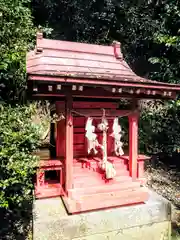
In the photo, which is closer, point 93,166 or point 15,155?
point 15,155

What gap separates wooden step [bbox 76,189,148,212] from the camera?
3.90m

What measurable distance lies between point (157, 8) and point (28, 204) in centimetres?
756

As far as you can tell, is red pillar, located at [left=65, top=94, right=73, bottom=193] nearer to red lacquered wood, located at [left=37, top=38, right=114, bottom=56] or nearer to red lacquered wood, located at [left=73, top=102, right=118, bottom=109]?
red lacquered wood, located at [left=73, top=102, right=118, bottom=109]

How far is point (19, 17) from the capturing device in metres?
4.36

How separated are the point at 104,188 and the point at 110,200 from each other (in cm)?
25

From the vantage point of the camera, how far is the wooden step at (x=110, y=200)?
12.8 feet

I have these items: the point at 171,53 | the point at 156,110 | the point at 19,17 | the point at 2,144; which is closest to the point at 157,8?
the point at 171,53

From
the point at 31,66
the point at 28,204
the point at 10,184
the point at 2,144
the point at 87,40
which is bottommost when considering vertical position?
the point at 28,204

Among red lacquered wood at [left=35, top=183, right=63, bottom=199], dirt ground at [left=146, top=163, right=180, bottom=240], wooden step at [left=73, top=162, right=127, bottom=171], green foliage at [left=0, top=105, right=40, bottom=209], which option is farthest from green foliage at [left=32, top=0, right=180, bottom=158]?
green foliage at [left=0, top=105, right=40, bottom=209]

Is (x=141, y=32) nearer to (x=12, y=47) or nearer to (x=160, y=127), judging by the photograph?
(x=160, y=127)

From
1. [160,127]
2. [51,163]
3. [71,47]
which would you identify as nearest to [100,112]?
[51,163]

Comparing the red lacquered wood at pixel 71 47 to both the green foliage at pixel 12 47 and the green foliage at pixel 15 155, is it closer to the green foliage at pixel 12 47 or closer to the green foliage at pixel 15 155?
the green foliage at pixel 12 47

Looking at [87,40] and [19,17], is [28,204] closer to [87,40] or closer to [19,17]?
[19,17]

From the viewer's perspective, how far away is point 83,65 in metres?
4.65
